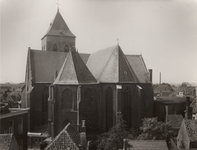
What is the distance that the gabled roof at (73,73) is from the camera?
126ft

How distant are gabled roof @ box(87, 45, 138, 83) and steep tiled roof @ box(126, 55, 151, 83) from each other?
4.23m

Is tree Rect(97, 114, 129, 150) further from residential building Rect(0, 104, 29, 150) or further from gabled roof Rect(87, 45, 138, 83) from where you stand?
residential building Rect(0, 104, 29, 150)

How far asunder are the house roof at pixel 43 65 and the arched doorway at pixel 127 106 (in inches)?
638

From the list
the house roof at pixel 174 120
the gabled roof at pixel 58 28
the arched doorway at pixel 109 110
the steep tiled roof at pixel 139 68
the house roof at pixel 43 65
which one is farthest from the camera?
the gabled roof at pixel 58 28

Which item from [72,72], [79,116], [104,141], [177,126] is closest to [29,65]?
[72,72]

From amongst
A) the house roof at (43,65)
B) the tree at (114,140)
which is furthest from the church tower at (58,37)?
the tree at (114,140)

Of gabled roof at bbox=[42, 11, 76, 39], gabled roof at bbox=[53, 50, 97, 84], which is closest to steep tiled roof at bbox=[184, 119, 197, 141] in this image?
gabled roof at bbox=[53, 50, 97, 84]

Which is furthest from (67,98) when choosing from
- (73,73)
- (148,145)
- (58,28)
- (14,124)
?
(58,28)

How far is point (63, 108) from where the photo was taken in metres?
37.8

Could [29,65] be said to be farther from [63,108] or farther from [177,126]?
[177,126]

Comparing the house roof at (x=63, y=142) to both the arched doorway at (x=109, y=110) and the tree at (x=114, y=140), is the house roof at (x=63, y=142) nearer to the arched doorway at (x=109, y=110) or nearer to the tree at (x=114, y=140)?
the tree at (x=114, y=140)

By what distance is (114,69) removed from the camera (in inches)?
1641

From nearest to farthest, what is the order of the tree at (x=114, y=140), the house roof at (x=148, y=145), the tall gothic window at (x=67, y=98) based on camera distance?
the house roof at (x=148, y=145)
the tree at (x=114, y=140)
the tall gothic window at (x=67, y=98)

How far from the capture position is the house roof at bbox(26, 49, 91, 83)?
47.3 meters
